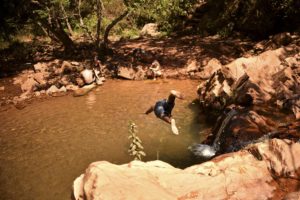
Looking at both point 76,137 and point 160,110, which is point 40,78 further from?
point 160,110

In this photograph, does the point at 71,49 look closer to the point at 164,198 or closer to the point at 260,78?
the point at 260,78

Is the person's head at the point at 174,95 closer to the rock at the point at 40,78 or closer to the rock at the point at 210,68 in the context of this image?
the rock at the point at 210,68

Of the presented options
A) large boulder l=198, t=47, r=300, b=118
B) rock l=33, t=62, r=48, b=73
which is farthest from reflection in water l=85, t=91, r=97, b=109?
large boulder l=198, t=47, r=300, b=118

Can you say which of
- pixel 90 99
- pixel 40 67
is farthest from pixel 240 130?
pixel 40 67

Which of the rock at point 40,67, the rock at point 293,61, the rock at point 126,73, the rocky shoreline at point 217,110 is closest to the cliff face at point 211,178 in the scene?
the rocky shoreline at point 217,110

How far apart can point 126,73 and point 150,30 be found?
869 cm

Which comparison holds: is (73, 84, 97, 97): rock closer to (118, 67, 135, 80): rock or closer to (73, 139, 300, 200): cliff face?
(118, 67, 135, 80): rock

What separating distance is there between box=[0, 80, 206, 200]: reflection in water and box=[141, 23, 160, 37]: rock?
10117 mm

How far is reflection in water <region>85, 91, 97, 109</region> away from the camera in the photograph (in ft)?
54.3

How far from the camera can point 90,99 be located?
17.4 m

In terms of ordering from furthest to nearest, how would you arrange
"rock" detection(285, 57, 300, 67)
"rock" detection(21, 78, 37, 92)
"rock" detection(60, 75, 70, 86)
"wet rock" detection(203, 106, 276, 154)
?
1. "rock" detection(60, 75, 70, 86)
2. "rock" detection(21, 78, 37, 92)
3. "rock" detection(285, 57, 300, 67)
4. "wet rock" detection(203, 106, 276, 154)

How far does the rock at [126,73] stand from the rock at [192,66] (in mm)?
3396

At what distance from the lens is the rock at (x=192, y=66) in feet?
66.9

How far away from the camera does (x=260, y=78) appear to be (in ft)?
45.8
